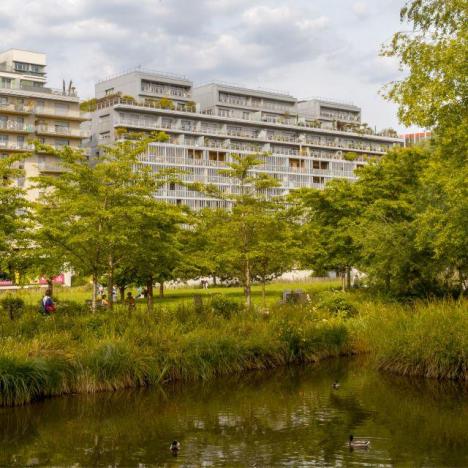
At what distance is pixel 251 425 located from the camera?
15.0 metres

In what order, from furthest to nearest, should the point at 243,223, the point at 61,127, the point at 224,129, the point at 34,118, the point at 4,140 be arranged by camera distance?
the point at 224,129 → the point at 61,127 → the point at 34,118 → the point at 4,140 → the point at 243,223

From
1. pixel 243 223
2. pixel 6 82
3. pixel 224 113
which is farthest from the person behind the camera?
pixel 224 113

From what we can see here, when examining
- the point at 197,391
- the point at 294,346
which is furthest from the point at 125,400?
the point at 294,346

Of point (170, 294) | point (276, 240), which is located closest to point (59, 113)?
point (170, 294)

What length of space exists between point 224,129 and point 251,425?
9553 centimetres

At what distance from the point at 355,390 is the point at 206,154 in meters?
86.9

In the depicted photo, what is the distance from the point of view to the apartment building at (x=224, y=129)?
99500 mm

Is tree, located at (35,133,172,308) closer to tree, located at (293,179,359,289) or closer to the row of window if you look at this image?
tree, located at (293,179,359,289)

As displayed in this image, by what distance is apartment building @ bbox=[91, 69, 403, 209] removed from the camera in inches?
3917

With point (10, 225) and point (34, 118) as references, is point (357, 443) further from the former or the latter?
point (34, 118)

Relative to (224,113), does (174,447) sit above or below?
below

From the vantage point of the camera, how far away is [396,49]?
22.1 metres

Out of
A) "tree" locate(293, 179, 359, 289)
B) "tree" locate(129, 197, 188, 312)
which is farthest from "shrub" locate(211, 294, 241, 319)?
"tree" locate(293, 179, 359, 289)

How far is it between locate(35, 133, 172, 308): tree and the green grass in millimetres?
2275
